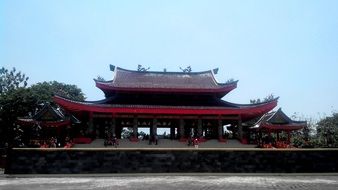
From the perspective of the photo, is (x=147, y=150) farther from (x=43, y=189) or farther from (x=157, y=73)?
(x=157, y=73)

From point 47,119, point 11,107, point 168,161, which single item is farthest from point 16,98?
point 168,161

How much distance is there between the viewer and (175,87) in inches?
1172

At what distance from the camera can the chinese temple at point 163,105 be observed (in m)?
28.1

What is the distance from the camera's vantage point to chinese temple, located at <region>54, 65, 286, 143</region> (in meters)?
28.1

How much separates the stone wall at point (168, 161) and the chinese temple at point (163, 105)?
8914mm

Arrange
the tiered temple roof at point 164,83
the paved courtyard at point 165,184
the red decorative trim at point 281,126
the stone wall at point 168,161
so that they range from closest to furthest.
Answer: the paved courtyard at point 165,184 → the stone wall at point 168,161 → the red decorative trim at point 281,126 → the tiered temple roof at point 164,83

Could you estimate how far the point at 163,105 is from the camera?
97.6 ft

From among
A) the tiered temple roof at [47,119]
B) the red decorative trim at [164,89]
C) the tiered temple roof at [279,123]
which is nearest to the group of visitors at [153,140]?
the red decorative trim at [164,89]

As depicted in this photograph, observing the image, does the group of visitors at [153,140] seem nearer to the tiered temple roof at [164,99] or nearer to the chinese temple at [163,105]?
the chinese temple at [163,105]

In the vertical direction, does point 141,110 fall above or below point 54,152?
above

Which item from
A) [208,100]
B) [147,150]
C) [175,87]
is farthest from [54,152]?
[208,100]

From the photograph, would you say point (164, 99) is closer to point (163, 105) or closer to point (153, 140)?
point (163, 105)

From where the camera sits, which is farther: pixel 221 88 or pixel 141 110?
pixel 221 88

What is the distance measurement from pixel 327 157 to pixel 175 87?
14.0 meters
